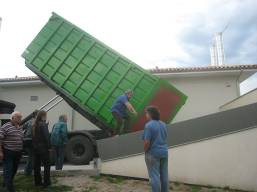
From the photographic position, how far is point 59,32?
8.86 meters

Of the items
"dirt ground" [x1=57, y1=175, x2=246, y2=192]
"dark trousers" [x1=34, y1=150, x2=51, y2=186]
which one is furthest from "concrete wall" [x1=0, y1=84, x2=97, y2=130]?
"dark trousers" [x1=34, y1=150, x2=51, y2=186]

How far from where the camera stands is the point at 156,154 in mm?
4965

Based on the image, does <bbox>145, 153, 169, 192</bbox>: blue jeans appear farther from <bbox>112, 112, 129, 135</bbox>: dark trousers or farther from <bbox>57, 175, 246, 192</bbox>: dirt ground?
<bbox>112, 112, 129, 135</bbox>: dark trousers

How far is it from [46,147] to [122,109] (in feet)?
7.48

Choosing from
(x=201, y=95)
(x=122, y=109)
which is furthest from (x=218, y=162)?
(x=201, y=95)

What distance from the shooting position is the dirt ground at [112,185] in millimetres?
5988

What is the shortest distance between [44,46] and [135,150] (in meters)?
4.00

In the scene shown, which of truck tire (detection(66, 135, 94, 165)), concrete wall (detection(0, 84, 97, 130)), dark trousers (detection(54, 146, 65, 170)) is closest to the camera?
dark trousers (detection(54, 146, 65, 170))

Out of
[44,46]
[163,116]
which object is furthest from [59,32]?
[163,116]

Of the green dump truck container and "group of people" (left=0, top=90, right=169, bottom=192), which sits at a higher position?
the green dump truck container

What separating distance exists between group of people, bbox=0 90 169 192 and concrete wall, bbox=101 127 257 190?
1577 mm

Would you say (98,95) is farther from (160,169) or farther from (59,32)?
(160,169)

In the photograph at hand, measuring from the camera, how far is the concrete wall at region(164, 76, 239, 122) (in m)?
13.0

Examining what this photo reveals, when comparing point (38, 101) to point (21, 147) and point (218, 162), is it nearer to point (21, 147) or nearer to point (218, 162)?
point (21, 147)
